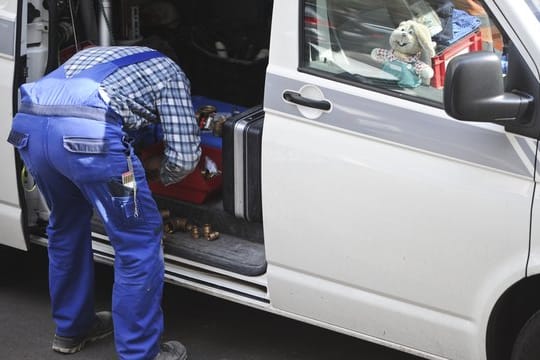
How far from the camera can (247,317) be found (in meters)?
4.78

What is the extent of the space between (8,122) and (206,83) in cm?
140

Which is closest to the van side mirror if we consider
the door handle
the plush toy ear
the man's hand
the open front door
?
the plush toy ear

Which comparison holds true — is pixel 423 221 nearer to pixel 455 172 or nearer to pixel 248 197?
pixel 455 172

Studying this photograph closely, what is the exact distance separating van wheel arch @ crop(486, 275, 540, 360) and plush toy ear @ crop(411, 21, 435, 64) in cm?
84

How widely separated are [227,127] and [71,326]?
1.16 m

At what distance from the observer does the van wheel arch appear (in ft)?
11.2

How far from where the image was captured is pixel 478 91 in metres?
3.07

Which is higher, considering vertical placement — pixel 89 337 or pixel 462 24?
pixel 462 24

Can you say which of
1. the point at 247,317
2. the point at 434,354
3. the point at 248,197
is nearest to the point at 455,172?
the point at 434,354

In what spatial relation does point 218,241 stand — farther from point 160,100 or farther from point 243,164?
point 160,100

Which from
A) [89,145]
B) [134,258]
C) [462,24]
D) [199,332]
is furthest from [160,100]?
[462,24]

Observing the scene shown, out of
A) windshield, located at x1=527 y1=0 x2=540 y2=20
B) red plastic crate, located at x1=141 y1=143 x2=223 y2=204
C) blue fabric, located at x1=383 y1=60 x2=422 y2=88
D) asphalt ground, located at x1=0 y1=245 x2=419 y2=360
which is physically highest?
windshield, located at x1=527 y1=0 x2=540 y2=20

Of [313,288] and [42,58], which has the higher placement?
[42,58]

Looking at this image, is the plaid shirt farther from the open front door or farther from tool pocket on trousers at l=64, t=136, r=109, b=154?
the open front door
